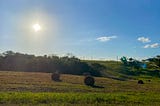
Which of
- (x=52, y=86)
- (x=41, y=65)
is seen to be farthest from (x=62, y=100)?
(x=41, y=65)

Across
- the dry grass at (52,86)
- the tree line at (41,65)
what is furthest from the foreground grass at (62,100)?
the tree line at (41,65)

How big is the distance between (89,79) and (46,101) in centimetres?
2180

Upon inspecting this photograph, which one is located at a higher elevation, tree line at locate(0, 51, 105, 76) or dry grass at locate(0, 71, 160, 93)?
tree line at locate(0, 51, 105, 76)

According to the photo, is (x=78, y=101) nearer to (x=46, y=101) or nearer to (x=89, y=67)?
(x=46, y=101)

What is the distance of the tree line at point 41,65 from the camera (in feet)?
231

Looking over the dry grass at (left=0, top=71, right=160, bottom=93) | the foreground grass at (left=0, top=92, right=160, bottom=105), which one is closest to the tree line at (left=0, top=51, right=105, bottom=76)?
the dry grass at (left=0, top=71, right=160, bottom=93)

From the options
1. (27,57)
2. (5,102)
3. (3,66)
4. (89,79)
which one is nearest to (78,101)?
(5,102)

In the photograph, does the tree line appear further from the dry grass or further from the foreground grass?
the foreground grass

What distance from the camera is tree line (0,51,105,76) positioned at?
7050cm

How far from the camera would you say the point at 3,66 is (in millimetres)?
70312

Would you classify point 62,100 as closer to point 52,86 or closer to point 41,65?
point 52,86

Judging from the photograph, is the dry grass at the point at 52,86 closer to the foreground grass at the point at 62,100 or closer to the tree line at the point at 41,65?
the foreground grass at the point at 62,100

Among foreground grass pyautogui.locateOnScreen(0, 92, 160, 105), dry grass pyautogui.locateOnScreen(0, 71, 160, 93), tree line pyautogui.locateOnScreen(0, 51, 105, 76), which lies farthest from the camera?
tree line pyautogui.locateOnScreen(0, 51, 105, 76)

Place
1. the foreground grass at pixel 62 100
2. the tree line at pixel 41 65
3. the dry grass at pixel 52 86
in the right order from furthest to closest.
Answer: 1. the tree line at pixel 41 65
2. the dry grass at pixel 52 86
3. the foreground grass at pixel 62 100
